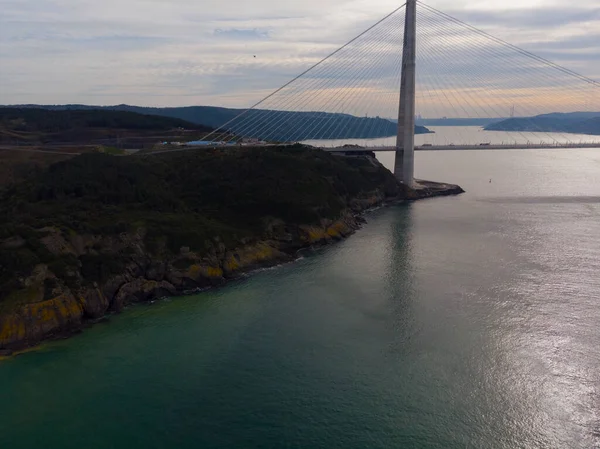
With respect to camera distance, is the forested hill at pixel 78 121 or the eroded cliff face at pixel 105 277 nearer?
the eroded cliff face at pixel 105 277

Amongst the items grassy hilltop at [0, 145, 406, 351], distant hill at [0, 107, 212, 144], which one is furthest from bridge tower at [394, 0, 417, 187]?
distant hill at [0, 107, 212, 144]

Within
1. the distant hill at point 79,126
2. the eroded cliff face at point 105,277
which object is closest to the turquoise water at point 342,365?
the eroded cliff face at point 105,277

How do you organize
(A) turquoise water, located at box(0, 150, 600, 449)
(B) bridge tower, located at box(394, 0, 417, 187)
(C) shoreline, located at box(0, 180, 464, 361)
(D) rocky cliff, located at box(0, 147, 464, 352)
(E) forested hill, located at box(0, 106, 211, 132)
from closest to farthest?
(A) turquoise water, located at box(0, 150, 600, 449) < (C) shoreline, located at box(0, 180, 464, 361) < (D) rocky cliff, located at box(0, 147, 464, 352) < (B) bridge tower, located at box(394, 0, 417, 187) < (E) forested hill, located at box(0, 106, 211, 132)

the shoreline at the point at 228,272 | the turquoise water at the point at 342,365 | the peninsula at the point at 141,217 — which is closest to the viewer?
the turquoise water at the point at 342,365

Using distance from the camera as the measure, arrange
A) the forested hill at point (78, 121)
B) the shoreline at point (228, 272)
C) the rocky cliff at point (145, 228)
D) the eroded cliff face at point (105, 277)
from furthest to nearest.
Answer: the forested hill at point (78, 121) < the rocky cliff at point (145, 228) < the eroded cliff face at point (105, 277) < the shoreline at point (228, 272)

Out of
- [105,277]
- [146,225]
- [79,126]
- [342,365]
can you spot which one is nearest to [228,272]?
[146,225]

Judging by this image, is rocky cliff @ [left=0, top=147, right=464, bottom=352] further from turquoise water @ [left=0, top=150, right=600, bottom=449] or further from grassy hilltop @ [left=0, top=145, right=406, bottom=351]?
turquoise water @ [left=0, top=150, right=600, bottom=449]

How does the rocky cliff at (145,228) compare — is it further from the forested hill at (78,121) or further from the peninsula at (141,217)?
the forested hill at (78,121)
